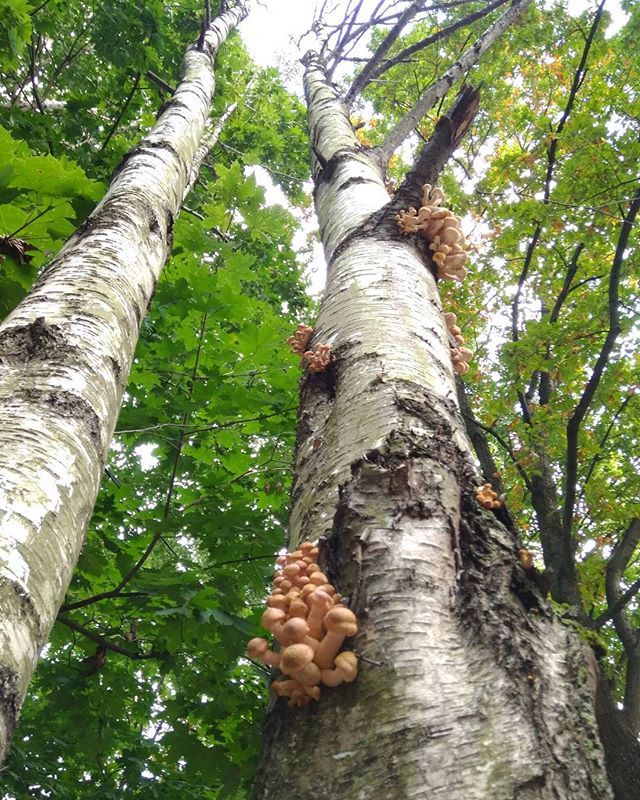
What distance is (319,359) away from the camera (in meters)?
1.87

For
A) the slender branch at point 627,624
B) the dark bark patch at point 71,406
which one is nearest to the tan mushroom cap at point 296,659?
the dark bark patch at point 71,406

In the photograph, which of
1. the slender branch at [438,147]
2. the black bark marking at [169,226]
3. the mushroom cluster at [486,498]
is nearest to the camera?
the mushroom cluster at [486,498]

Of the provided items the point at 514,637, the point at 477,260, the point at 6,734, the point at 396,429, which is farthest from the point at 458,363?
the point at 477,260

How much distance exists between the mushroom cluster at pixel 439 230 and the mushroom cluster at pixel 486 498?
1.28 metres

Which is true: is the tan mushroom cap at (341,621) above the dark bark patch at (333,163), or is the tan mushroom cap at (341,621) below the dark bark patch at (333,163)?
below

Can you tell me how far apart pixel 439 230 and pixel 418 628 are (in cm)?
178

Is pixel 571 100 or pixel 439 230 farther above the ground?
A: pixel 571 100

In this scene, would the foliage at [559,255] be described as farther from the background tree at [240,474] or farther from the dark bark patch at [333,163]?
the dark bark patch at [333,163]

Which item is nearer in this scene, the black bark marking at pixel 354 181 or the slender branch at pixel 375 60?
the black bark marking at pixel 354 181

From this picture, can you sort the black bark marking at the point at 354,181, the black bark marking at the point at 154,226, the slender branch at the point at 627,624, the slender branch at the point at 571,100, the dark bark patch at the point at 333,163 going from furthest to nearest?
the slender branch at the point at 571,100, the slender branch at the point at 627,624, the dark bark patch at the point at 333,163, the black bark marking at the point at 354,181, the black bark marking at the point at 154,226

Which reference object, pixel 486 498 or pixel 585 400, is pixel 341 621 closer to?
pixel 486 498

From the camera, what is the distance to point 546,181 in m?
6.55

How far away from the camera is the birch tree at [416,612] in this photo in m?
0.89

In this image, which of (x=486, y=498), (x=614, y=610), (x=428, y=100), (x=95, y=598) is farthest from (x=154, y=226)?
(x=614, y=610)
